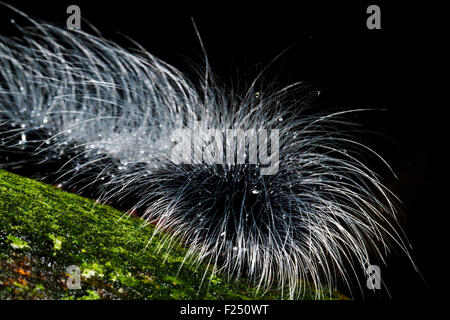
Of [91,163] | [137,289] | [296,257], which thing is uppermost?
[91,163]

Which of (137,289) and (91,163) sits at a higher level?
(91,163)

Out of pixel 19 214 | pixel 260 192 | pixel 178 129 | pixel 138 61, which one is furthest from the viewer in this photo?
pixel 138 61

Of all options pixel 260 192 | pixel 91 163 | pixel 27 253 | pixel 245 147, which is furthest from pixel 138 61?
pixel 27 253

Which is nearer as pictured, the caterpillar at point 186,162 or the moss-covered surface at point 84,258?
the moss-covered surface at point 84,258

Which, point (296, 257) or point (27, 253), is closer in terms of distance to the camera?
point (27, 253)

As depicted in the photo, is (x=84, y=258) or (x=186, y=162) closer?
(x=84, y=258)

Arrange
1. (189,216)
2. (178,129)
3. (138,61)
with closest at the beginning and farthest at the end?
(189,216) → (178,129) → (138,61)

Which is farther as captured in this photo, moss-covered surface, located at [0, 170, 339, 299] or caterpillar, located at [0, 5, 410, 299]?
caterpillar, located at [0, 5, 410, 299]

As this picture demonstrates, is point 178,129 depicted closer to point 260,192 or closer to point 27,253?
point 260,192
